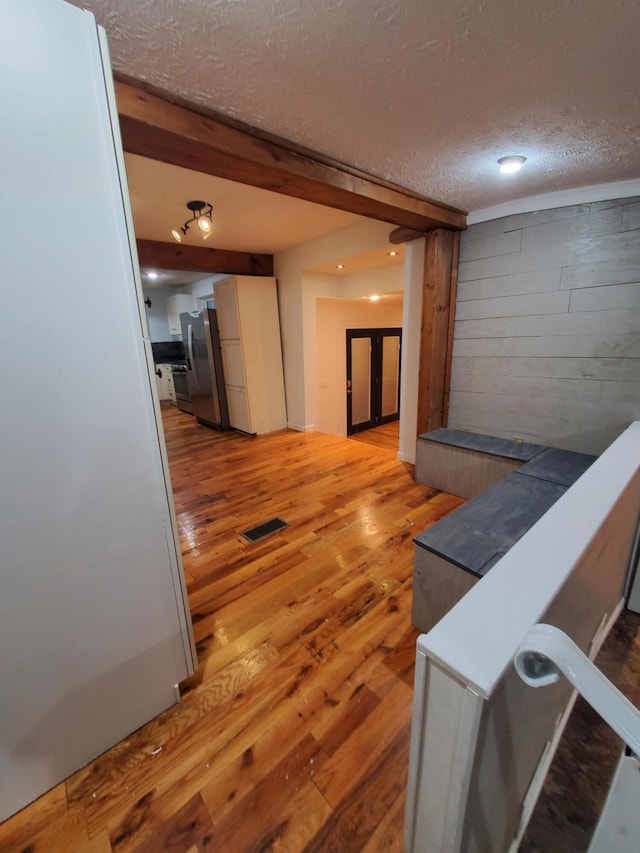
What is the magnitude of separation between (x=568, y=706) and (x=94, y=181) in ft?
7.96

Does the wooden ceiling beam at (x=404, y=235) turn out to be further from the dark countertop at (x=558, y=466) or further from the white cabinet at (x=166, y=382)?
the white cabinet at (x=166, y=382)

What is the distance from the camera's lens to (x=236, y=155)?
1.59 meters

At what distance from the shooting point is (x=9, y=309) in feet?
2.71

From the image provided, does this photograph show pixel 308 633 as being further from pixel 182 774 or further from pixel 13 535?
pixel 13 535

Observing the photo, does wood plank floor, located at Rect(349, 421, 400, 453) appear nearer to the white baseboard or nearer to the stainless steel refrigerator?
the white baseboard

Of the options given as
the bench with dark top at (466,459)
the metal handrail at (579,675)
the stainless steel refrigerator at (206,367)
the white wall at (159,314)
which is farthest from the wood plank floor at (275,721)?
the white wall at (159,314)

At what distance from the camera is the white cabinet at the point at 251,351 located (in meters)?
4.55

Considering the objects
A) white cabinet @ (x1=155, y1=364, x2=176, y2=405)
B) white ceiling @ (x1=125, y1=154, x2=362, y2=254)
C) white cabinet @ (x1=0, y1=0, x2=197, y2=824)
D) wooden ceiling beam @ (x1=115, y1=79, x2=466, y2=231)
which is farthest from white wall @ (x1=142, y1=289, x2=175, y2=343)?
white cabinet @ (x1=0, y1=0, x2=197, y2=824)

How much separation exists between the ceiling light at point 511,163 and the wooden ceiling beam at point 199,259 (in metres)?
3.39

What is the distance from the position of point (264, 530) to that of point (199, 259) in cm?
354

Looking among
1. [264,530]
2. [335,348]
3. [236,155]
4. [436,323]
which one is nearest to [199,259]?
[335,348]

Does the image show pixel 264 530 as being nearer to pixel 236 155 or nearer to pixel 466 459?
pixel 466 459

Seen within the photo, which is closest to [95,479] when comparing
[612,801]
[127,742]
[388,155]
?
[127,742]

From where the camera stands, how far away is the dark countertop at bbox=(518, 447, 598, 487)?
87.0 inches
